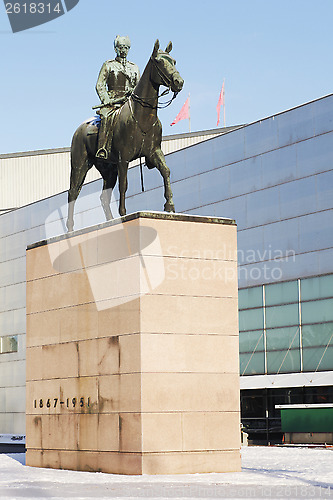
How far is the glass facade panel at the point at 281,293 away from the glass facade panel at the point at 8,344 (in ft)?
88.0

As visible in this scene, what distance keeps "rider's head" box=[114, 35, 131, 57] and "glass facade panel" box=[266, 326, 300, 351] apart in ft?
82.7

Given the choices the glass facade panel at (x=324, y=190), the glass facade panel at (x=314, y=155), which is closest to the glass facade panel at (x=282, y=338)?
the glass facade panel at (x=324, y=190)

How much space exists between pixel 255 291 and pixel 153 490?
32.5 metres

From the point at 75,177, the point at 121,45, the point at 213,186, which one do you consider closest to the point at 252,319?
the point at 213,186

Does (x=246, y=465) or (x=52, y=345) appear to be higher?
(x=52, y=345)

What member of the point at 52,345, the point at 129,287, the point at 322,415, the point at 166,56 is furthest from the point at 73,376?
the point at 322,415

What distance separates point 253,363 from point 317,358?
4898mm

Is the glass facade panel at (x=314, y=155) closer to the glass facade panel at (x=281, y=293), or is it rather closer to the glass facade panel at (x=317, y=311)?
the glass facade panel at (x=281, y=293)

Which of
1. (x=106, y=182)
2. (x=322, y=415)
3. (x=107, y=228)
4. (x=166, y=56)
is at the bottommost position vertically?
(x=322, y=415)

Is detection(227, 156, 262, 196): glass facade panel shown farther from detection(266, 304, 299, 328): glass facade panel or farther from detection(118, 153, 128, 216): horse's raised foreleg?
detection(118, 153, 128, 216): horse's raised foreleg

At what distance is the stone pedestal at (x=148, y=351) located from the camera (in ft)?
72.9

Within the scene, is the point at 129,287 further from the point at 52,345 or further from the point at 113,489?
the point at 113,489

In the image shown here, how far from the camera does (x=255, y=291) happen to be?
5047 centimetres

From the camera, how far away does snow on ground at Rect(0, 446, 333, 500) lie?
1769 cm
